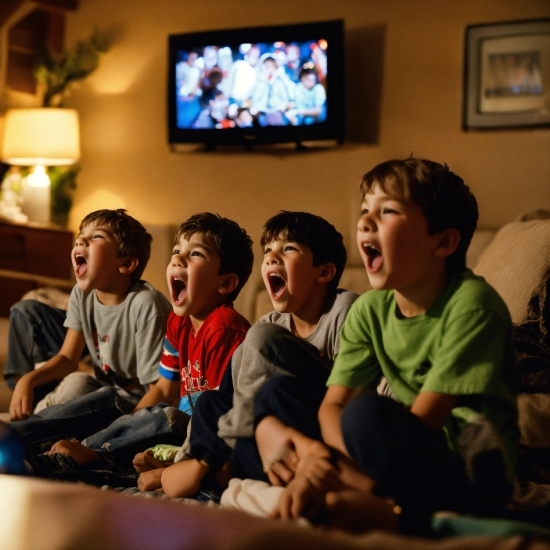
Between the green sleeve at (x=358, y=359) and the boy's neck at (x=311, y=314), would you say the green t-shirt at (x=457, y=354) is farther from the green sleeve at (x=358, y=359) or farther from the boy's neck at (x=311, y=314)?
the boy's neck at (x=311, y=314)

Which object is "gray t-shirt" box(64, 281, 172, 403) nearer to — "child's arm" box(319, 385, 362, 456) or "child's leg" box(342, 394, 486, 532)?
"child's arm" box(319, 385, 362, 456)

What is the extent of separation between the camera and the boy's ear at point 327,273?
1498 millimetres

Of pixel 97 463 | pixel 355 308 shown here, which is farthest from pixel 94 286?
pixel 355 308

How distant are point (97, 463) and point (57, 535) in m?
0.56

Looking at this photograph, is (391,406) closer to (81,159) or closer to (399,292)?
(399,292)

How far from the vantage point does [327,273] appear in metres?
1.50

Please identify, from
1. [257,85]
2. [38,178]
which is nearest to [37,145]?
[38,178]

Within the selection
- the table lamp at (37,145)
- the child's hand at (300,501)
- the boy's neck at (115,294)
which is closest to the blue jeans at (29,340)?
the boy's neck at (115,294)

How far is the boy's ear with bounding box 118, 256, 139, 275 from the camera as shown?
1.76 meters

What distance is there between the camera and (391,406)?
1013mm

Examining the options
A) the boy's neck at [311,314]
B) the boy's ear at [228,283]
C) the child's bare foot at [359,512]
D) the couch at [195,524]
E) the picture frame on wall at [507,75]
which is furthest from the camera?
the picture frame on wall at [507,75]

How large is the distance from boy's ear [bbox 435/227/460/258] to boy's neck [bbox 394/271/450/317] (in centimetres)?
3

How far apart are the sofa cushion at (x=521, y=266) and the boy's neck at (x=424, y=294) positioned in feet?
1.87

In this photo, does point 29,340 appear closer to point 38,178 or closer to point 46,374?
point 46,374
